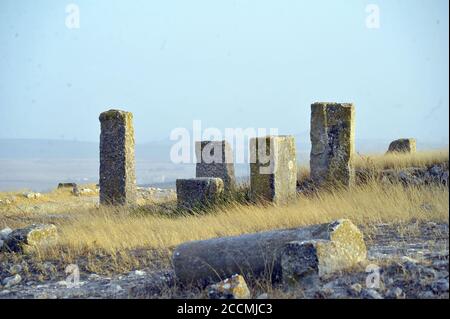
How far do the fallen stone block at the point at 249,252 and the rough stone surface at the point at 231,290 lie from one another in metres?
0.59

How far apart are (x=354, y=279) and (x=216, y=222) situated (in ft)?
14.3

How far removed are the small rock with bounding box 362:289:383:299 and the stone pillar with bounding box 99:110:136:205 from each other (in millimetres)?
9725

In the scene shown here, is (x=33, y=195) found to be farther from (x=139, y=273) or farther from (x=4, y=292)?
Result: (x=139, y=273)

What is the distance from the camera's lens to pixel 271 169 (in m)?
12.4

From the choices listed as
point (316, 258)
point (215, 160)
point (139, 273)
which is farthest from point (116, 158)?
point (316, 258)

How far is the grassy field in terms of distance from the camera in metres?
8.72

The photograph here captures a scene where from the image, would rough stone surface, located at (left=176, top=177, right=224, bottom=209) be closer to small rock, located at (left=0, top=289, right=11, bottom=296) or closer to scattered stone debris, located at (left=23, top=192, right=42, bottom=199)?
small rock, located at (left=0, top=289, right=11, bottom=296)

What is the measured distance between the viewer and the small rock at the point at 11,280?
25.8 feet

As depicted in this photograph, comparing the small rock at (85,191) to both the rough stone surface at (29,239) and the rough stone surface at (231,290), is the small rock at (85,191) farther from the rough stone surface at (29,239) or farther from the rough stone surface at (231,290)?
the rough stone surface at (231,290)

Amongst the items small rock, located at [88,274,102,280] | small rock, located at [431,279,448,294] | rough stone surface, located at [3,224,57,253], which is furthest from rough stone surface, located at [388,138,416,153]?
small rock, located at [431,279,448,294]

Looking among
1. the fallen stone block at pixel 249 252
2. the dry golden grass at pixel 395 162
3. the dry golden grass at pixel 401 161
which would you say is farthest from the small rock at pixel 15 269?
the dry golden grass at pixel 401 161

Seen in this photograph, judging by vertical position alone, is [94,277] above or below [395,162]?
below

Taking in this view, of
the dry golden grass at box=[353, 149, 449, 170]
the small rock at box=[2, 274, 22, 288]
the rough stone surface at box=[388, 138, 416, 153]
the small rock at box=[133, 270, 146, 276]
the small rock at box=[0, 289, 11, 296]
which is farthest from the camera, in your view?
the rough stone surface at box=[388, 138, 416, 153]
